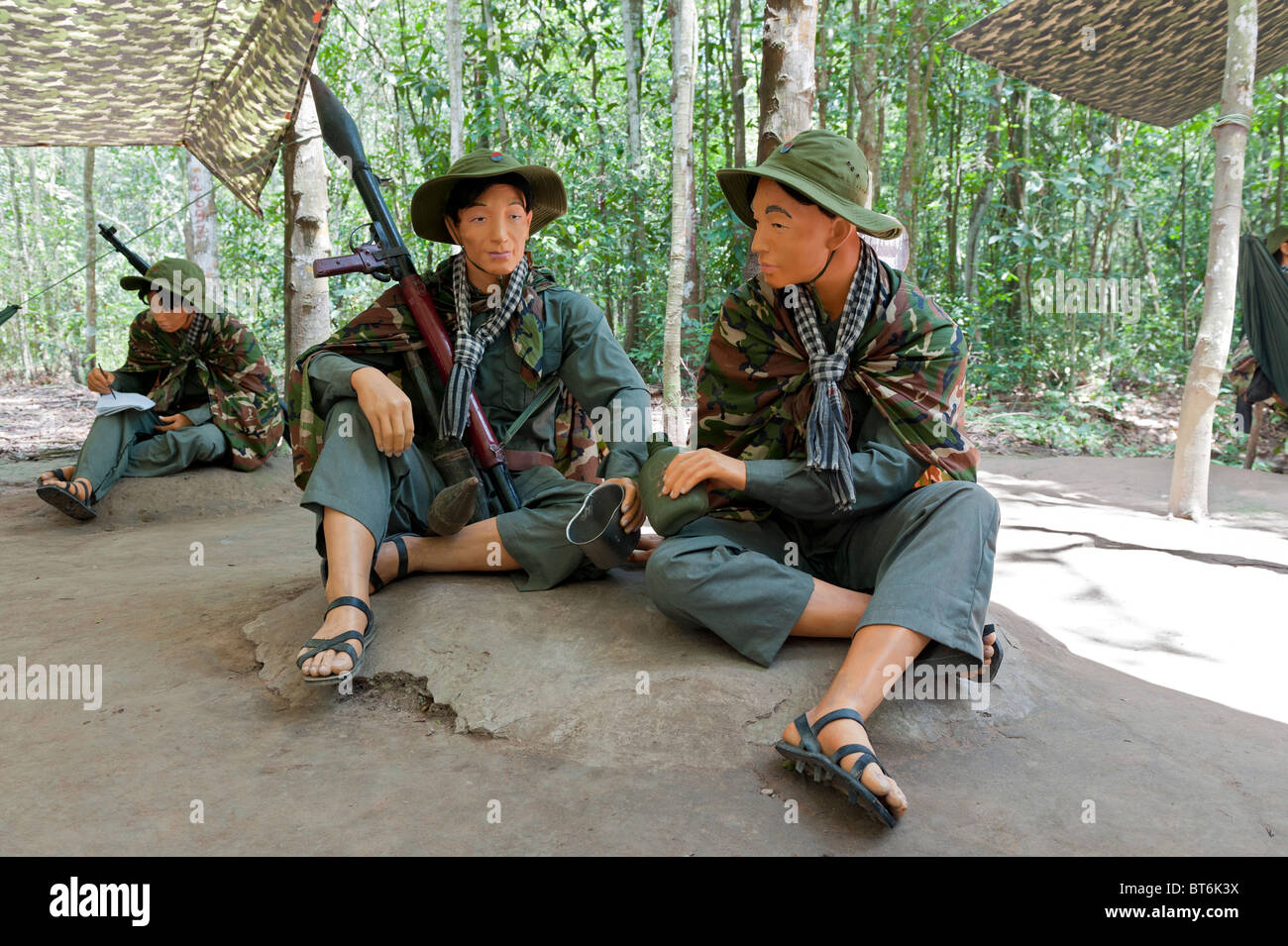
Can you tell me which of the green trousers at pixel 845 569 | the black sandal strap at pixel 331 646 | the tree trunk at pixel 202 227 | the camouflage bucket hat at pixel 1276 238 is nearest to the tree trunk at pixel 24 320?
the tree trunk at pixel 202 227

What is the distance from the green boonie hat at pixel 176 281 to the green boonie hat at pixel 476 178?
114 inches

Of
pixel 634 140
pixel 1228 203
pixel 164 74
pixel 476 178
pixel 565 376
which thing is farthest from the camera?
pixel 634 140

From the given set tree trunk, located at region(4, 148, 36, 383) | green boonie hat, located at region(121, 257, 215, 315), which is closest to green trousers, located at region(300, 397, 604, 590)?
green boonie hat, located at region(121, 257, 215, 315)

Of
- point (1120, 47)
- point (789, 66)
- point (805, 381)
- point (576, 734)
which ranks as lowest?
point (576, 734)

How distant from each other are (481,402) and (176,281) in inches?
124

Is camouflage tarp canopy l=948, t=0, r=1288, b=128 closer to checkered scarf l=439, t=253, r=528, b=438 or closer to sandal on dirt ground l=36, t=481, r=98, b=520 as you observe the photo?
checkered scarf l=439, t=253, r=528, b=438

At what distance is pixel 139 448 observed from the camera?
5.29 meters

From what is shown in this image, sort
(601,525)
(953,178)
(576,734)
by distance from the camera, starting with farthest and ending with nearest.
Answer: (953,178) → (601,525) → (576,734)

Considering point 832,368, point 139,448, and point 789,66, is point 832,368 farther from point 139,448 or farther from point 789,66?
point 139,448

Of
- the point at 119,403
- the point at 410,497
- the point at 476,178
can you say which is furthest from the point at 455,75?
the point at 410,497

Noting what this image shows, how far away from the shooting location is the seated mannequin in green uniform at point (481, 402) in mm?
2562

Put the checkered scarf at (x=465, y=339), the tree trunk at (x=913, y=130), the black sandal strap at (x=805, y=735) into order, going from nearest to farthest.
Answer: the black sandal strap at (x=805, y=735)
the checkered scarf at (x=465, y=339)
the tree trunk at (x=913, y=130)

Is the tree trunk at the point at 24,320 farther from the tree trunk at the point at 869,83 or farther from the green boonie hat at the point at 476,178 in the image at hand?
the green boonie hat at the point at 476,178
